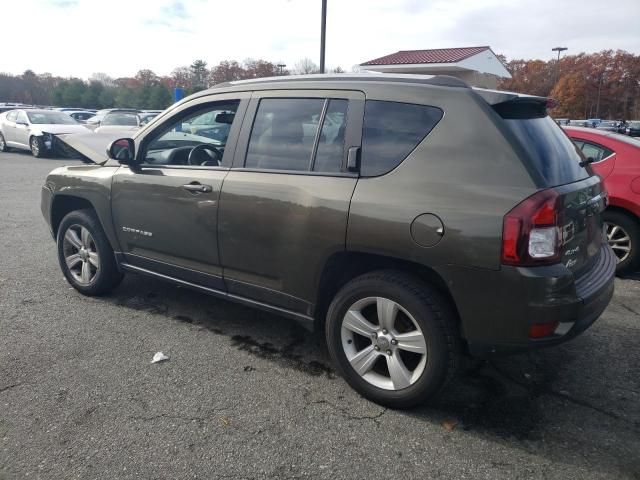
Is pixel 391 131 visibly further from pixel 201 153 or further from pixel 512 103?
pixel 201 153

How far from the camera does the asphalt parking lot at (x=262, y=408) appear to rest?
2477 mm

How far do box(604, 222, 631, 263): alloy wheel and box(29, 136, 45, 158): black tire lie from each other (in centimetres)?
1733

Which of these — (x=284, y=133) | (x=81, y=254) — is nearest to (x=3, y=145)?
(x=81, y=254)

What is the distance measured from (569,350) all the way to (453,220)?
6.26ft

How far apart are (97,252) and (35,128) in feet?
50.7

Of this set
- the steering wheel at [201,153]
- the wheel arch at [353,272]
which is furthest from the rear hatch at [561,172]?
the steering wheel at [201,153]

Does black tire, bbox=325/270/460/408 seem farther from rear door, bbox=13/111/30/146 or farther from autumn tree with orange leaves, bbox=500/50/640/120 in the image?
autumn tree with orange leaves, bbox=500/50/640/120

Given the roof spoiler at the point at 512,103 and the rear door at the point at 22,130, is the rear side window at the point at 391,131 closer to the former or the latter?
the roof spoiler at the point at 512,103

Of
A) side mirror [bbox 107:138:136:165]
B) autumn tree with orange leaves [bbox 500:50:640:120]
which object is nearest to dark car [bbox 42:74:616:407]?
side mirror [bbox 107:138:136:165]

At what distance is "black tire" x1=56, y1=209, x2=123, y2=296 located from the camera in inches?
172

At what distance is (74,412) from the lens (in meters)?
2.85

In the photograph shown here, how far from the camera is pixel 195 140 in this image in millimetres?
4340

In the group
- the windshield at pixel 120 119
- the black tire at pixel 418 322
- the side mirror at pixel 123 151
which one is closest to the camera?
the black tire at pixel 418 322

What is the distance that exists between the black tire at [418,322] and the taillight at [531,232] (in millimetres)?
469
